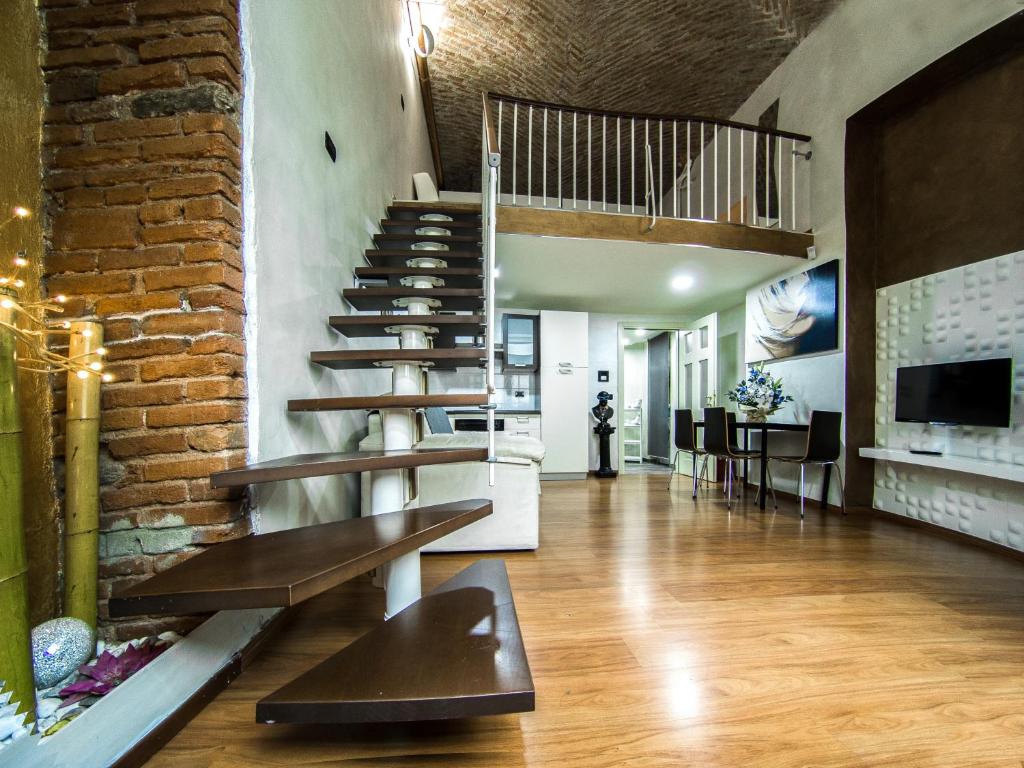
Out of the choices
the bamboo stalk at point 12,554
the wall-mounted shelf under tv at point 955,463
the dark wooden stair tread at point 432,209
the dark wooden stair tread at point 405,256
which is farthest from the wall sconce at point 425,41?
the wall-mounted shelf under tv at point 955,463

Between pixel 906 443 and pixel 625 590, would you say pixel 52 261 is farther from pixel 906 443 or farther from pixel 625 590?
pixel 906 443

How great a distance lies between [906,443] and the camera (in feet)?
11.5

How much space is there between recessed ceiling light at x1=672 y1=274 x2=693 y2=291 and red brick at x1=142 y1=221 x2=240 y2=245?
454cm

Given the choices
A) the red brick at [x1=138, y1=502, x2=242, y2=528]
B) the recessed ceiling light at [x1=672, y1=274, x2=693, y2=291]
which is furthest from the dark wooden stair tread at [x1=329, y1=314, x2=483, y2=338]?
the recessed ceiling light at [x1=672, y1=274, x2=693, y2=291]

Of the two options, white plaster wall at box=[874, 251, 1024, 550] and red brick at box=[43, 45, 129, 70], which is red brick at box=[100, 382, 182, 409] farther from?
white plaster wall at box=[874, 251, 1024, 550]

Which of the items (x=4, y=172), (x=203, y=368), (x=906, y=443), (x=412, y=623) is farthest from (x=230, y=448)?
(x=906, y=443)

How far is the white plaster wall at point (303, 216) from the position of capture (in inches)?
63.2

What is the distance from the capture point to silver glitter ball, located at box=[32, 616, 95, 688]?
110cm

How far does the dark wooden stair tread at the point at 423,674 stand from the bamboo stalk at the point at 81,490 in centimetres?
79

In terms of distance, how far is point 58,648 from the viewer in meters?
1.12

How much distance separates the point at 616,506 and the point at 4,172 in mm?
4116

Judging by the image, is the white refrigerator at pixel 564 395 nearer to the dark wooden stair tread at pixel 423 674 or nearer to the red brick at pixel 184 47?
the dark wooden stair tread at pixel 423 674

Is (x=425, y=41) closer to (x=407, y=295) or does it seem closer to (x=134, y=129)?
(x=407, y=295)

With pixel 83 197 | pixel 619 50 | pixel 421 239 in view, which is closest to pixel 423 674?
pixel 83 197
